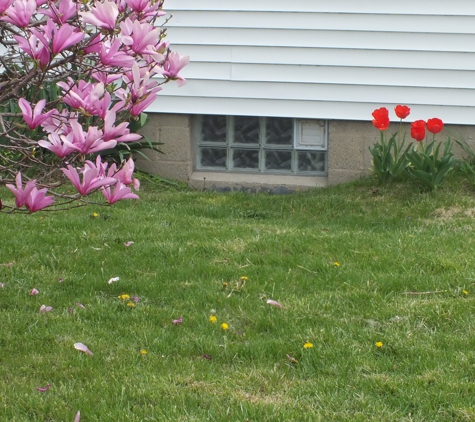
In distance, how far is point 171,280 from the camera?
486 centimetres

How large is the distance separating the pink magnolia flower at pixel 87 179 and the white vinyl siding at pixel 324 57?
5.05m

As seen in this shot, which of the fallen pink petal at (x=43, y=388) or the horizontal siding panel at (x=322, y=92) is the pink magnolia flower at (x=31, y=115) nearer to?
the fallen pink petal at (x=43, y=388)

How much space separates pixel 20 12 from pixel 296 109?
5.29 meters

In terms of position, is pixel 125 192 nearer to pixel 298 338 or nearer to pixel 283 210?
pixel 298 338

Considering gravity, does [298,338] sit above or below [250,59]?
below

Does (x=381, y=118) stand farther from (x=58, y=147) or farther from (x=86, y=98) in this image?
(x=58, y=147)

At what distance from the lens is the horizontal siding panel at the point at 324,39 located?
24.0ft

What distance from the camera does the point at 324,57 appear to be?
7.52 metres

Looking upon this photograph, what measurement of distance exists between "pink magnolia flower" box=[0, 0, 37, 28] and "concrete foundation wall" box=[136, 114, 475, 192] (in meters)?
5.34

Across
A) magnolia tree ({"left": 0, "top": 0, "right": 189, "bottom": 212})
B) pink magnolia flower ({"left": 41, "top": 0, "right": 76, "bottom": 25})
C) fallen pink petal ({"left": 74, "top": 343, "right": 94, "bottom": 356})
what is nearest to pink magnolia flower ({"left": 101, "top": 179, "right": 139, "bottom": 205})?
magnolia tree ({"left": 0, "top": 0, "right": 189, "bottom": 212})

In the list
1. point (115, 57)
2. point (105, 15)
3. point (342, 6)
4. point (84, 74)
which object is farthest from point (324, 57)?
point (105, 15)

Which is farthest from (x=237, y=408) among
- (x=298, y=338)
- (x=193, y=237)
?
(x=193, y=237)

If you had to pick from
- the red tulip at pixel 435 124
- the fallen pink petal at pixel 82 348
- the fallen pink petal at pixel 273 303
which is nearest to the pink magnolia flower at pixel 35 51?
the fallen pink petal at pixel 82 348

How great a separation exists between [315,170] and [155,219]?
2240 millimetres
